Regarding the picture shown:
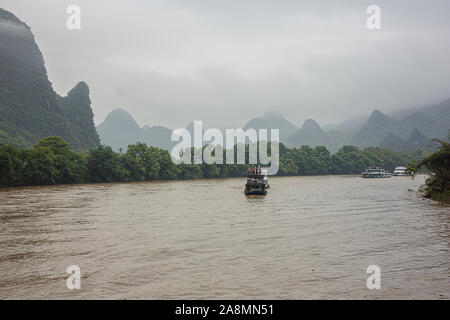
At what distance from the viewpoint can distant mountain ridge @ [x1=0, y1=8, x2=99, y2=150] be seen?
11100 cm

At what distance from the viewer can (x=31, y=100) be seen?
118875 mm

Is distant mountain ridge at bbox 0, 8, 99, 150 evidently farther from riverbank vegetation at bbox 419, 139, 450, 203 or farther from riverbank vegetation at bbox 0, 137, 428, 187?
riverbank vegetation at bbox 419, 139, 450, 203

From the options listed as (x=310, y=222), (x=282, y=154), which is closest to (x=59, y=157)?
→ (x=310, y=222)

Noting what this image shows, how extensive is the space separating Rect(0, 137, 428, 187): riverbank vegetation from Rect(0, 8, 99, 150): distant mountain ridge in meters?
47.2

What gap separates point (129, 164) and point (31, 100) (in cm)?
7303

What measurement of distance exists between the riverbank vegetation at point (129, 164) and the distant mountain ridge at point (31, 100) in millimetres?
47245

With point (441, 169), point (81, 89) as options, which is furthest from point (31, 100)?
point (441, 169)

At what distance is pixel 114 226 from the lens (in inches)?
639

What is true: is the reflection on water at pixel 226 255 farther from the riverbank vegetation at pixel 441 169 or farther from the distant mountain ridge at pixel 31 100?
the distant mountain ridge at pixel 31 100

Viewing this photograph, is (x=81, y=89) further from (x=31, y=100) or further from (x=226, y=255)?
(x=226, y=255)

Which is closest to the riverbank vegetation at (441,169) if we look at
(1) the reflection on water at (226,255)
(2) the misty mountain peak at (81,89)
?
(1) the reflection on water at (226,255)

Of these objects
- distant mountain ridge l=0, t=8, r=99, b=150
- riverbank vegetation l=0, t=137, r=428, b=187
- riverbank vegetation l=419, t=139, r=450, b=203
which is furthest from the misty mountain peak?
riverbank vegetation l=419, t=139, r=450, b=203

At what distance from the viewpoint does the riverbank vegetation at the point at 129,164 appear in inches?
1833
